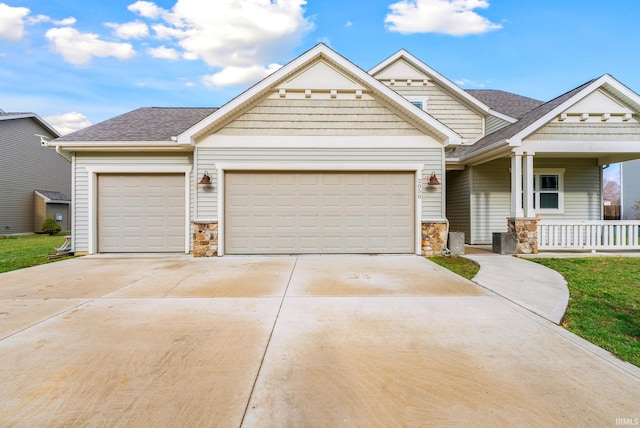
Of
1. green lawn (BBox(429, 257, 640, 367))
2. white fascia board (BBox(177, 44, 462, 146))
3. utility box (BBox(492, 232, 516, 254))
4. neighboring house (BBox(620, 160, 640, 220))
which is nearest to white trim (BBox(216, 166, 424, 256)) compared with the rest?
white fascia board (BBox(177, 44, 462, 146))

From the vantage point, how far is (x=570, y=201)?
11141 mm

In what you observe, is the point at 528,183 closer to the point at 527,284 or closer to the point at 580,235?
the point at 580,235

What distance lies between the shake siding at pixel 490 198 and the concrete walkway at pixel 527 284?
363 cm

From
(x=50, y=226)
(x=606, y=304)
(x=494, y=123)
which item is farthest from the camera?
(x=50, y=226)

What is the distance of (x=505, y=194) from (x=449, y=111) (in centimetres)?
388

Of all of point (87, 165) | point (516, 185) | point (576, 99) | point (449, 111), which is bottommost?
point (516, 185)

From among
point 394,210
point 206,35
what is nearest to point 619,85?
point 394,210

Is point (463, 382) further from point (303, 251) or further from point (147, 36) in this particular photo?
point (147, 36)

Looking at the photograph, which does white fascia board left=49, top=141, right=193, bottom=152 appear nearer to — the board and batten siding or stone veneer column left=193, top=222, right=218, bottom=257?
the board and batten siding

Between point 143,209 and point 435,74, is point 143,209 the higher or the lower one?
the lower one

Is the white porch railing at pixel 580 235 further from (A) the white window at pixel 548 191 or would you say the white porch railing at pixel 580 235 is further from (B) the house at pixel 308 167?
(A) the white window at pixel 548 191

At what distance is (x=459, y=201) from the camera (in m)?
11.9

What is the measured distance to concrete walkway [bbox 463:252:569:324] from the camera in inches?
168

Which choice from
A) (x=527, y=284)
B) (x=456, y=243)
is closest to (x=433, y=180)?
(x=456, y=243)
